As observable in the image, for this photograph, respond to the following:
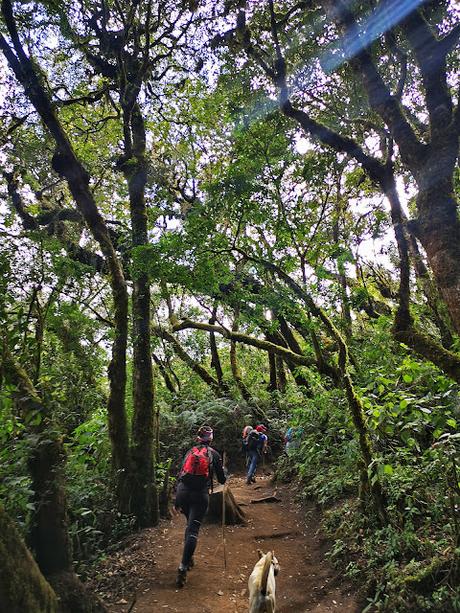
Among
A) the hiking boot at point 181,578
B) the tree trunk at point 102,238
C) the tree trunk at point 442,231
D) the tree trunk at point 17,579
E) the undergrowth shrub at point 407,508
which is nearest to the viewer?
the tree trunk at point 17,579

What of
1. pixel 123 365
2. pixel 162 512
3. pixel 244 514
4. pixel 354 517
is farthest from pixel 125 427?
pixel 354 517

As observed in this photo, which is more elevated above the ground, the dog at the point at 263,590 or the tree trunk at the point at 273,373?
the tree trunk at the point at 273,373

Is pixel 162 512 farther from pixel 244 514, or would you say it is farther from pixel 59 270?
pixel 59 270

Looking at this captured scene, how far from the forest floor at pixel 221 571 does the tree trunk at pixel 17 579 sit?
1398 mm

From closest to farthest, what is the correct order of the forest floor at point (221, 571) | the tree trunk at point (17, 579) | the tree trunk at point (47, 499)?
the tree trunk at point (17, 579), the tree trunk at point (47, 499), the forest floor at point (221, 571)

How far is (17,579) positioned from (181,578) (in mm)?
3613

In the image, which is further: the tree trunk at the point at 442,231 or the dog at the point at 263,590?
the tree trunk at the point at 442,231

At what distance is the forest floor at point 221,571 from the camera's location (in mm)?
5160

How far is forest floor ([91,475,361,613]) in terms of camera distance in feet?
16.9

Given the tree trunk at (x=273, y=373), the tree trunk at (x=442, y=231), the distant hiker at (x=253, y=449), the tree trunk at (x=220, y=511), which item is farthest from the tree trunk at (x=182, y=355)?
the tree trunk at (x=442, y=231)

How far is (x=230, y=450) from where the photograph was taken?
48.1ft

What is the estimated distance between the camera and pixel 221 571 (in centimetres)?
627

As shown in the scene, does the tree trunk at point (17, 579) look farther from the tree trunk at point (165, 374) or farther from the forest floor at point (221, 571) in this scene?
the tree trunk at point (165, 374)

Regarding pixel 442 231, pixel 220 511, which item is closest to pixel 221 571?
pixel 220 511
